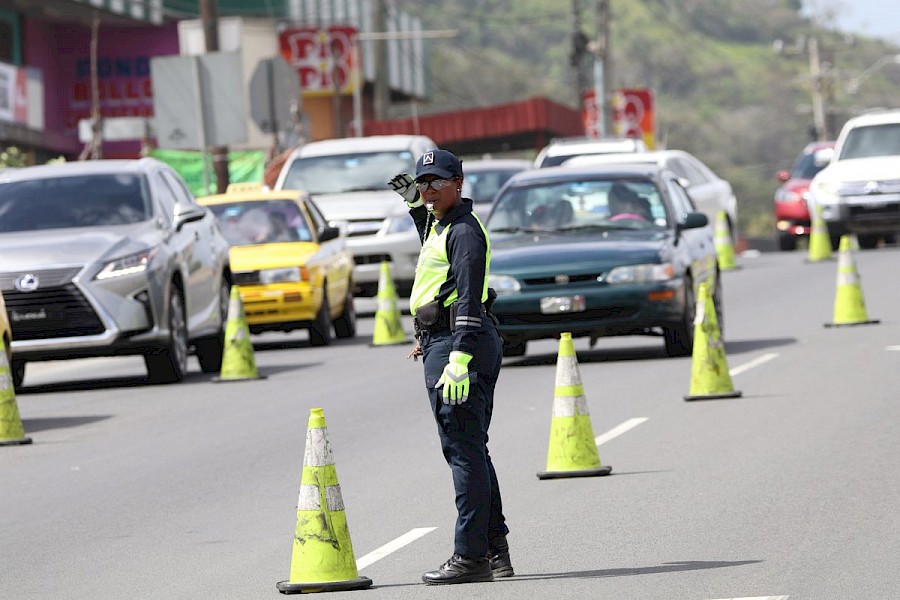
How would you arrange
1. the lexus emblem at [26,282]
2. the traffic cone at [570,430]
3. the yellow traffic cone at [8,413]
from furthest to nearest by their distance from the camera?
1. the lexus emblem at [26,282]
2. the yellow traffic cone at [8,413]
3. the traffic cone at [570,430]

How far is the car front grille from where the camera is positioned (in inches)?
633

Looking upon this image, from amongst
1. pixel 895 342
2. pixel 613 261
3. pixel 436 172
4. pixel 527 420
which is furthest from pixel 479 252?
pixel 895 342

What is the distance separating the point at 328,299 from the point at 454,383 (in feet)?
44.8

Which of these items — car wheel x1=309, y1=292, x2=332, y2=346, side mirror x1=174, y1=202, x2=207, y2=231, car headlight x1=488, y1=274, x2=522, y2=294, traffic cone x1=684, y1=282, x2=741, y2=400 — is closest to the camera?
traffic cone x1=684, y1=282, x2=741, y2=400

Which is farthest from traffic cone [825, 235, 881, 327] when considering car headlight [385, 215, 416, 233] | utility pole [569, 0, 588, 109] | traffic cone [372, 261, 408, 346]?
utility pole [569, 0, 588, 109]

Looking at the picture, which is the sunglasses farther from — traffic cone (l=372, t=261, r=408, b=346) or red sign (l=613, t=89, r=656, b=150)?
red sign (l=613, t=89, r=656, b=150)

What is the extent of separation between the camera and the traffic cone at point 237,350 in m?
17.3

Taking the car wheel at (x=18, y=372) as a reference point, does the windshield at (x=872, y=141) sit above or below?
above

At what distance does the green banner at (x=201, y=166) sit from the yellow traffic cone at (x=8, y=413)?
2174 centimetres

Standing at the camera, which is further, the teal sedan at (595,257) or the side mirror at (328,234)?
the side mirror at (328,234)

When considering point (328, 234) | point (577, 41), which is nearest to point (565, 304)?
point (328, 234)

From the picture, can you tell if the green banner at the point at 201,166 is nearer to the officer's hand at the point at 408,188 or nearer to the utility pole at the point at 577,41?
the utility pole at the point at 577,41

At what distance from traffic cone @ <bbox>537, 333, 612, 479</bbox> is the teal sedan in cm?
578

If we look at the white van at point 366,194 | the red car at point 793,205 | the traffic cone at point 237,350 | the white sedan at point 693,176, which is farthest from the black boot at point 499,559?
the red car at point 793,205
